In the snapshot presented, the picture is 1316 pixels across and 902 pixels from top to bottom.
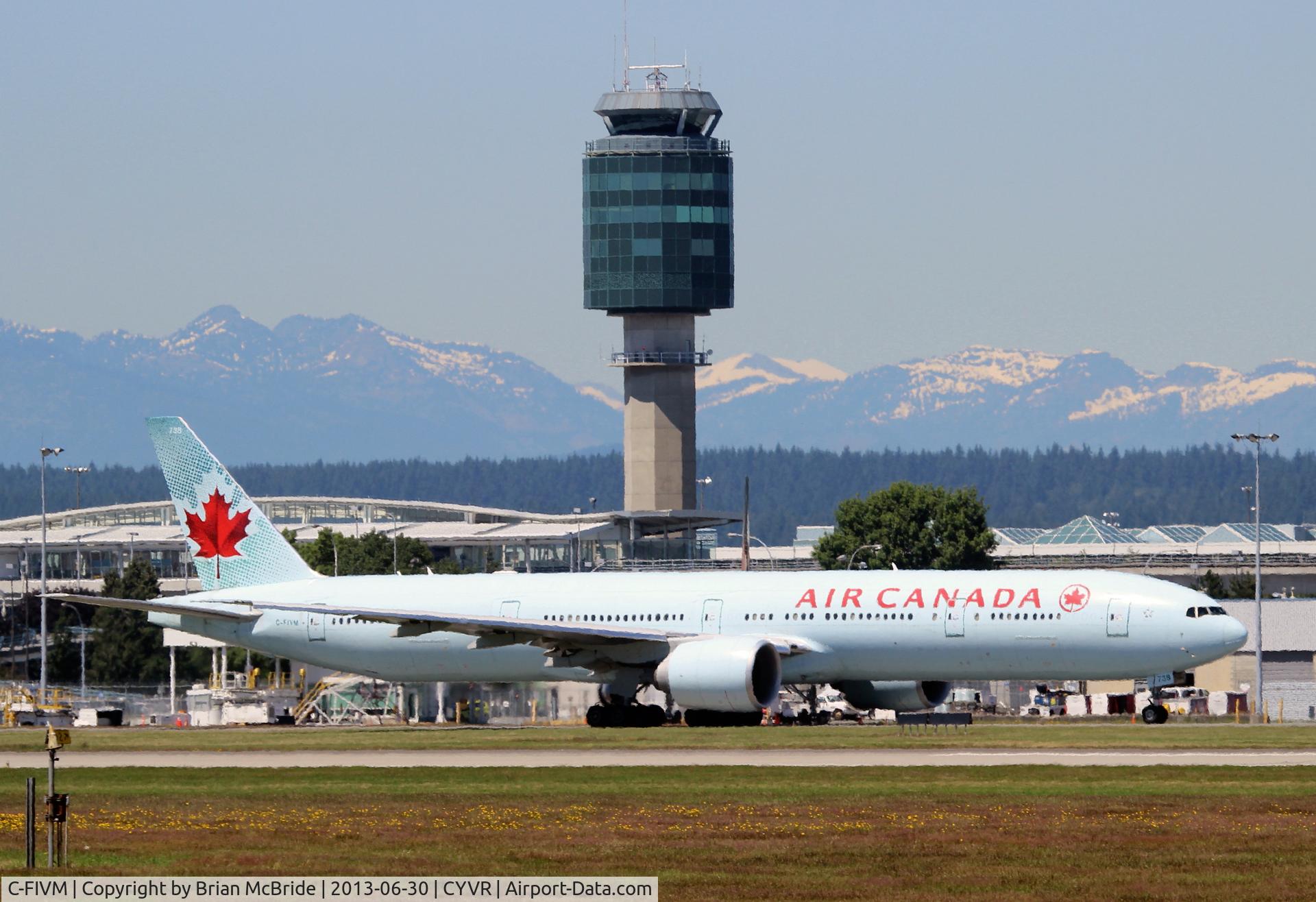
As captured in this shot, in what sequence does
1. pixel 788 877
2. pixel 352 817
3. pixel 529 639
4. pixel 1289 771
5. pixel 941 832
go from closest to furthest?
pixel 788 877, pixel 941 832, pixel 352 817, pixel 1289 771, pixel 529 639

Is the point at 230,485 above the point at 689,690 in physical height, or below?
above

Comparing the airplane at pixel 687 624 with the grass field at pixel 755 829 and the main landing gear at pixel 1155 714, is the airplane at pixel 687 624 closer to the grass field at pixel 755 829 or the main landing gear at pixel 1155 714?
the main landing gear at pixel 1155 714

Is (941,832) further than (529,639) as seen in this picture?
No

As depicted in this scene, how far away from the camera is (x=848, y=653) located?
63938 mm

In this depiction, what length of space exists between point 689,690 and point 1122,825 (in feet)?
99.6

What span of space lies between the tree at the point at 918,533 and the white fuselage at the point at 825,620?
311 ft

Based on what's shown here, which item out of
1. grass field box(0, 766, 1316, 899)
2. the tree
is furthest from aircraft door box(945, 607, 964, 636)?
the tree

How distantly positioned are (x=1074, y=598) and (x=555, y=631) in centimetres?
1436

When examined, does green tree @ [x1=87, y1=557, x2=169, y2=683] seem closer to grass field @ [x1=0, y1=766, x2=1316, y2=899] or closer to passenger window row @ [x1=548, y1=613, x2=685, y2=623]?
passenger window row @ [x1=548, y1=613, x2=685, y2=623]

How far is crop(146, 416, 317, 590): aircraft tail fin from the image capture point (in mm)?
73875

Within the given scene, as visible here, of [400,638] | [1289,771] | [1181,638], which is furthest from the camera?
[400,638]

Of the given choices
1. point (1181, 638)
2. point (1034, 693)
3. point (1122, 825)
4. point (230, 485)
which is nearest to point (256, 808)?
point (1122, 825)

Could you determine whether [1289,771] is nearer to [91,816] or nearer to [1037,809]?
[1037,809]

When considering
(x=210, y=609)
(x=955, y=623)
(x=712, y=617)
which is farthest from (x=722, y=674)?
(x=210, y=609)
